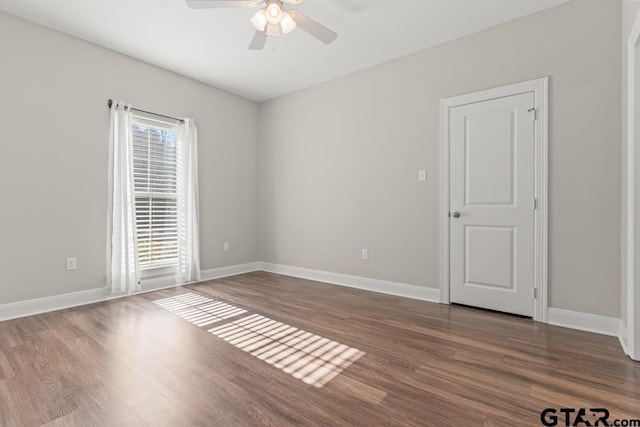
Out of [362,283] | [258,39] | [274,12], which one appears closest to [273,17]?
[274,12]

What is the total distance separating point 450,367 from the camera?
→ 1974mm

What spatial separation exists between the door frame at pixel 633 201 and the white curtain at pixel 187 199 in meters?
4.44

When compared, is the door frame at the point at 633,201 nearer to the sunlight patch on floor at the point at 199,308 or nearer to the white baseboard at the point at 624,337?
the white baseboard at the point at 624,337

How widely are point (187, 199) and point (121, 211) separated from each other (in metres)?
0.87

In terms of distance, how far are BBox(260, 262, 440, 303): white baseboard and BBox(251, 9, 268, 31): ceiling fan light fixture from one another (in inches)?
118

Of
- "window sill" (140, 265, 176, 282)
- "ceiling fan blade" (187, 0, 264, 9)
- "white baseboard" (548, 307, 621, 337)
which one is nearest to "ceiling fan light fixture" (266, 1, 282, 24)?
"ceiling fan blade" (187, 0, 264, 9)

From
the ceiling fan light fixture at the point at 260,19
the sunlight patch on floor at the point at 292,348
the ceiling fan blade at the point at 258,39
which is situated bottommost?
the sunlight patch on floor at the point at 292,348

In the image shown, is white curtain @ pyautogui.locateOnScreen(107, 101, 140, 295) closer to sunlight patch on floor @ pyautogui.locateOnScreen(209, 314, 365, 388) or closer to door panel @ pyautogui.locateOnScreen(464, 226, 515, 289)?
sunlight patch on floor @ pyautogui.locateOnScreen(209, 314, 365, 388)

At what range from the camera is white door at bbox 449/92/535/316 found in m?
2.88

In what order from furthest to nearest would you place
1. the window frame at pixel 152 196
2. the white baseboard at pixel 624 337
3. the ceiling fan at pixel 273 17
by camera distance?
1. the window frame at pixel 152 196
2. the ceiling fan at pixel 273 17
3. the white baseboard at pixel 624 337

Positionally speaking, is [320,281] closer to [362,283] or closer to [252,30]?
[362,283]

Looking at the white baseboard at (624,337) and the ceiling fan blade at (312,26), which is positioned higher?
the ceiling fan blade at (312,26)

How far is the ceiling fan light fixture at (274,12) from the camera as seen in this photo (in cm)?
233

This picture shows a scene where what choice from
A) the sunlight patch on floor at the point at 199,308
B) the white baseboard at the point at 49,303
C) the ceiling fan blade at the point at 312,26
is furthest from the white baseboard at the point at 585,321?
the white baseboard at the point at 49,303
